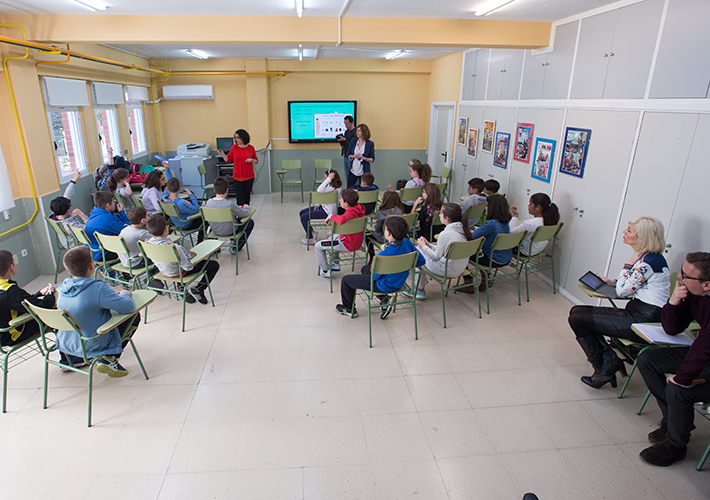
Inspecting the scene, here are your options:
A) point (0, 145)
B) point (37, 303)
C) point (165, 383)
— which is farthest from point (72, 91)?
point (165, 383)

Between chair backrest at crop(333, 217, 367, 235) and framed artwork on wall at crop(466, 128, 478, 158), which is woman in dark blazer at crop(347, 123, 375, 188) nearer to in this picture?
framed artwork on wall at crop(466, 128, 478, 158)

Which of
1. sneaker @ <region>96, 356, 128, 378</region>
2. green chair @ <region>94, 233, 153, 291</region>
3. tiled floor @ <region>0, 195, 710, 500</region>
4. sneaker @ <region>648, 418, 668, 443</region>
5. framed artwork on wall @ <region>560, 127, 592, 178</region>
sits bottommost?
tiled floor @ <region>0, 195, 710, 500</region>

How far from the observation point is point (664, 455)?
2.49 metres

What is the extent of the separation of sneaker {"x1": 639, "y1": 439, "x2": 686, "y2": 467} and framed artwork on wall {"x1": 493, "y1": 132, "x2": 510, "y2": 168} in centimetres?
436

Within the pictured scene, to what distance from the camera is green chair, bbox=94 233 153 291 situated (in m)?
3.85

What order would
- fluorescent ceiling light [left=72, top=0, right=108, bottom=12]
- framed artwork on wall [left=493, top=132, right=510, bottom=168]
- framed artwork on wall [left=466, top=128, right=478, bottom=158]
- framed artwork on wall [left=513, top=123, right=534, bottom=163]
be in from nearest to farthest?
fluorescent ceiling light [left=72, top=0, right=108, bottom=12], framed artwork on wall [left=513, top=123, right=534, bottom=163], framed artwork on wall [left=493, top=132, right=510, bottom=168], framed artwork on wall [left=466, top=128, right=478, bottom=158]

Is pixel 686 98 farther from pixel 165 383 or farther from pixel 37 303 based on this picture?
pixel 37 303

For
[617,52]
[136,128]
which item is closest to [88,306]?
[617,52]

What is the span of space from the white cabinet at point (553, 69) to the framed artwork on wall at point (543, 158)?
21.1 inches

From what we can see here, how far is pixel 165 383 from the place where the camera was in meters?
3.19

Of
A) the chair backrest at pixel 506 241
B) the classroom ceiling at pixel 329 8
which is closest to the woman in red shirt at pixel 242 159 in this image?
the classroom ceiling at pixel 329 8

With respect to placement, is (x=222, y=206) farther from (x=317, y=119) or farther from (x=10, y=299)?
(x=317, y=119)

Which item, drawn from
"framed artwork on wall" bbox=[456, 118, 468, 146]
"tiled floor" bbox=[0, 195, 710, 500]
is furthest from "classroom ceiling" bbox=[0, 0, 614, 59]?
"tiled floor" bbox=[0, 195, 710, 500]

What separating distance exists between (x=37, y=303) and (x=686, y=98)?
5.02 metres
